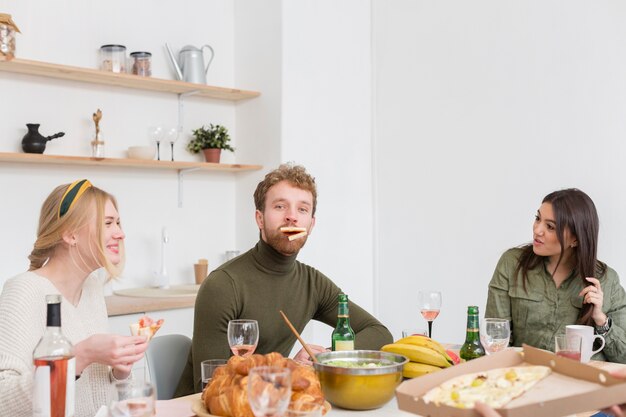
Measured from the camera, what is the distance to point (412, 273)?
4668mm

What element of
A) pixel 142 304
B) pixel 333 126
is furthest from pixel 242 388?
pixel 333 126

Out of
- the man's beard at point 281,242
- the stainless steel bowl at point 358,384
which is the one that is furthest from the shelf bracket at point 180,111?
the stainless steel bowl at point 358,384

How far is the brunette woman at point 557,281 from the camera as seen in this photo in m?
2.80

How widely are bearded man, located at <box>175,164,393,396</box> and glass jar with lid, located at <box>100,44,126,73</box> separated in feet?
5.97

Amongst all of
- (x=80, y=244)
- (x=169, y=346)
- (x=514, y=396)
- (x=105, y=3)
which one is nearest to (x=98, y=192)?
(x=80, y=244)

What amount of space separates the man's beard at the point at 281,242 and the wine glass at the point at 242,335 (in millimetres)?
563

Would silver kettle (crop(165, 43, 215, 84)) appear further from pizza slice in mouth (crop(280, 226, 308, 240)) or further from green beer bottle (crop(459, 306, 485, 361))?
green beer bottle (crop(459, 306, 485, 361))

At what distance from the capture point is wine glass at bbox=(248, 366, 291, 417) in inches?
52.1

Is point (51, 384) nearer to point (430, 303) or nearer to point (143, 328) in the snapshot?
point (143, 328)

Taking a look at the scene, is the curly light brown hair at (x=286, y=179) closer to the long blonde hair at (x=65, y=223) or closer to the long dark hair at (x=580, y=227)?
the long blonde hair at (x=65, y=223)

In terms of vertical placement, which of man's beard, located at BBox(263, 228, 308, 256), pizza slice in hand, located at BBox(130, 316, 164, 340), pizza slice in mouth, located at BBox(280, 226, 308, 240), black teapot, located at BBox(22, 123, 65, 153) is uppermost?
black teapot, located at BBox(22, 123, 65, 153)

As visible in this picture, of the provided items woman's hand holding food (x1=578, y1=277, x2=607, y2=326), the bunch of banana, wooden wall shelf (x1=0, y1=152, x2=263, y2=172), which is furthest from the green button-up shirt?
wooden wall shelf (x1=0, y1=152, x2=263, y2=172)

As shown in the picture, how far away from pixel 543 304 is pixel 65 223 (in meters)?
1.86

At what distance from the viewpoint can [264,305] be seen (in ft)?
7.91
